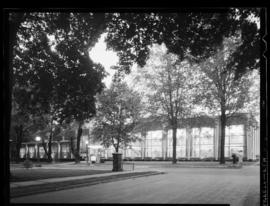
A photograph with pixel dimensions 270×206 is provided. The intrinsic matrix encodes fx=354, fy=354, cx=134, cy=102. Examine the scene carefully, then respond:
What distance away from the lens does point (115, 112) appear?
14.8m

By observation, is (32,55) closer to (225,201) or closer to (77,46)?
(77,46)

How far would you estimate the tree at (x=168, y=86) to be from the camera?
35.8 feet

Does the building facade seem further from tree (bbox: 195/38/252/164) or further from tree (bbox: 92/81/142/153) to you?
tree (bbox: 92/81/142/153)

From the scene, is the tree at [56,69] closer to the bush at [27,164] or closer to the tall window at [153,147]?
the bush at [27,164]

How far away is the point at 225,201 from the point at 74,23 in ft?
18.6

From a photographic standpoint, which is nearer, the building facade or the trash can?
the trash can

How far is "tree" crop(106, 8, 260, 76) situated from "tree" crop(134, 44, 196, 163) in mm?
591

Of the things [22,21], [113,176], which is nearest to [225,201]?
[22,21]

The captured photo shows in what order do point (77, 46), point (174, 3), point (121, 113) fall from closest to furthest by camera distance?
point (174, 3) → point (77, 46) → point (121, 113)

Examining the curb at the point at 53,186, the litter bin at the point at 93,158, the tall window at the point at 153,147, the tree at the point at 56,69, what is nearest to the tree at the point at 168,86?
the tree at the point at 56,69

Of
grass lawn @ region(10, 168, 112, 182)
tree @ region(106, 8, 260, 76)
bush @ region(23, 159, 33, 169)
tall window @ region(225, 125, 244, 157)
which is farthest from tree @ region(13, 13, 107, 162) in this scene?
tall window @ region(225, 125, 244, 157)

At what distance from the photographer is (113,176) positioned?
1606 centimetres

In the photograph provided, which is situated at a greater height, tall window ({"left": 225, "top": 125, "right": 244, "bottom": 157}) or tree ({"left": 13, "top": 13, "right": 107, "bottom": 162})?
tree ({"left": 13, "top": 13, "right": 107, "bottom": 162})

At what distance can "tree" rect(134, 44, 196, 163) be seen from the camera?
429 inches
